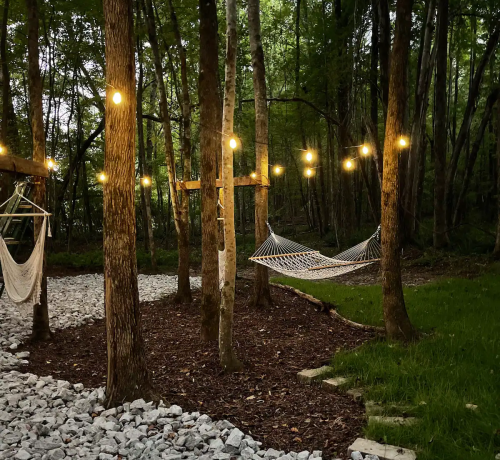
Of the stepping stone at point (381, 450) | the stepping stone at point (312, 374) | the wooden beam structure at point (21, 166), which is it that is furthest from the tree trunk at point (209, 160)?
the stepping stone at point (381, 450)

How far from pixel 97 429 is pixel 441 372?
7.00 ft

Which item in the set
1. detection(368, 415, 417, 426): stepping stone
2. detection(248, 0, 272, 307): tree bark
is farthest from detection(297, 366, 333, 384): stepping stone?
detection(248, 0, 272, 307): tree bark

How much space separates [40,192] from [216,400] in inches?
110

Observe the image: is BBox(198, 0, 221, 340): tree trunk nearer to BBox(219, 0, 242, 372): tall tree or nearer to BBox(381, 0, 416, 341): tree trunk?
BBox(219, 0, 242, 372): tall tree

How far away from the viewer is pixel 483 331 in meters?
3.28

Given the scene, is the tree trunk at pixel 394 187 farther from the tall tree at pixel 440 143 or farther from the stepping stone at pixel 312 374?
the tall tree at pixel 440 143

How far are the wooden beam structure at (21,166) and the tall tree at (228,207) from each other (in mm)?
2027

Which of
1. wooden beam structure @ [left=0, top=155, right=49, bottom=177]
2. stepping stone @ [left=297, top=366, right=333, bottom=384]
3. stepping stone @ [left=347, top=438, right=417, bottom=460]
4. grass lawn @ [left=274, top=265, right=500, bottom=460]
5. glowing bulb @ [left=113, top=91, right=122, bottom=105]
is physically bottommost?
stepping stone @ [left=297, top=366, right=333, bottom=384]

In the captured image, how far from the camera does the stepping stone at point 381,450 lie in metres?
1.77

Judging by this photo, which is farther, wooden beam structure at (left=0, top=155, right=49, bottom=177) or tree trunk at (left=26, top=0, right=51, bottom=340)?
tree trunk at (left=26, top=0, right=51, bottom=340)

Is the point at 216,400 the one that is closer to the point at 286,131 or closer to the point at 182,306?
the point at 182,306

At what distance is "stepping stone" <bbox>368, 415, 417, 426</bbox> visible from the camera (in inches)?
79.2

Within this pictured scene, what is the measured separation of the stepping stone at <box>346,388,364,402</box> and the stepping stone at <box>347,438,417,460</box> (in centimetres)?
51

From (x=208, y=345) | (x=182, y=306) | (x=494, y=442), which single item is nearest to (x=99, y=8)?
(x=182, y=306)
